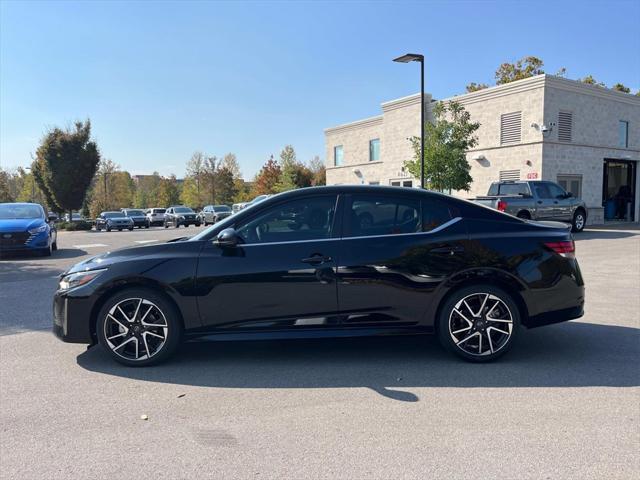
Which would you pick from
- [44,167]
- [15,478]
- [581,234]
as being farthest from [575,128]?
[44,167]

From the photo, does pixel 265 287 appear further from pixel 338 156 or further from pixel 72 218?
pixel 72 218

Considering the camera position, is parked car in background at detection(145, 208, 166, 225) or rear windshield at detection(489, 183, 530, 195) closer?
rear windshield at detection(489, 183, 530, 195)

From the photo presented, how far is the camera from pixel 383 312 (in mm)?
4699

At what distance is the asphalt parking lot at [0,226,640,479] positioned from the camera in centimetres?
304

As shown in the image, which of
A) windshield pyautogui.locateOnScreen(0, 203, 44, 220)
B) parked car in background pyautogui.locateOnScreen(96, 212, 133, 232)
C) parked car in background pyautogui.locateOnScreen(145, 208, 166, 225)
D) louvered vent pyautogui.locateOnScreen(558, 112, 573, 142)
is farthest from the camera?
parked car in background pyautogui.locateOnScreen(145, 208, 166, 225)

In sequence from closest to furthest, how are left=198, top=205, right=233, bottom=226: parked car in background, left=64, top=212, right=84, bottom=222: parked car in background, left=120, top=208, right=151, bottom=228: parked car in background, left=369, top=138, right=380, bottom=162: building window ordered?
left=369, top=138, right=380, bottom=162: building window < left=198, top=205, right=233, bottom=226: parked car in background < left=64, top=212, right=84, bottom=222: parked car in background < left=120, top=208, right=151, bottom=228: parked car in background

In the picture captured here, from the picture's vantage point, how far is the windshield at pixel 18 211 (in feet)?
46.5

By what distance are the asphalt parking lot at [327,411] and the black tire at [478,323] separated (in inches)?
6.6

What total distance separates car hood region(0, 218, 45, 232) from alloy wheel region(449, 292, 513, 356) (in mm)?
12646

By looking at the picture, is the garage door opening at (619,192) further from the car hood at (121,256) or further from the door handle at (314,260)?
the car hood at (121,256)

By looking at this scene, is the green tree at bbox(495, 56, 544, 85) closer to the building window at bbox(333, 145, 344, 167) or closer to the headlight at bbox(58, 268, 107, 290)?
the building window at bbox(333, 145, 344, 167)

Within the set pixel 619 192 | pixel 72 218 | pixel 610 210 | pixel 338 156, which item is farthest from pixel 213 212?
pixel 619 192

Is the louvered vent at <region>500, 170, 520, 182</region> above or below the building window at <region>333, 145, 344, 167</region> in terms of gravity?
below

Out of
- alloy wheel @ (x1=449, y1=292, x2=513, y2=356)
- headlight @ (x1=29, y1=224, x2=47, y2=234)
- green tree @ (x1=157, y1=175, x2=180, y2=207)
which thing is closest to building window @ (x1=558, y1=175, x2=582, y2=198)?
headlight @ (x1=29, y1=224, x2=47, y2=234)
